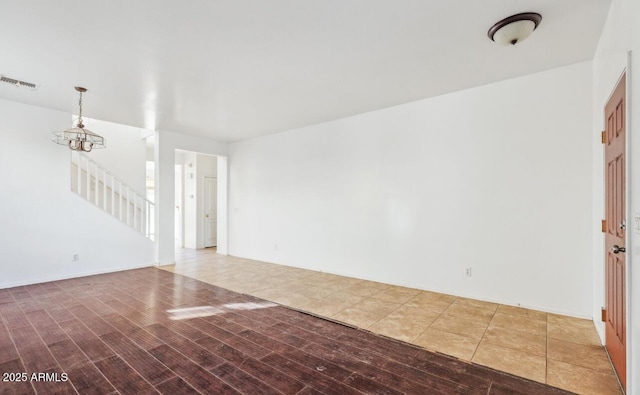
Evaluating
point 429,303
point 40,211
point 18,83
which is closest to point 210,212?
point 40,211

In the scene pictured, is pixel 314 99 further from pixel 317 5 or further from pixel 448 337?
pixel 448 337

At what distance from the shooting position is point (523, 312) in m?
3.30

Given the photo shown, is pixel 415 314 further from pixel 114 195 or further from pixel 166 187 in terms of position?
pixel 114 195

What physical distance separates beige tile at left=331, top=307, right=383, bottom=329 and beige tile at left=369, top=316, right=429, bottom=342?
Answer: 0.07 m

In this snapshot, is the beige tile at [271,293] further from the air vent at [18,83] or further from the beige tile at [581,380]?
the air vent at [18,83]

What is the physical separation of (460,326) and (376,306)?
0.95 m

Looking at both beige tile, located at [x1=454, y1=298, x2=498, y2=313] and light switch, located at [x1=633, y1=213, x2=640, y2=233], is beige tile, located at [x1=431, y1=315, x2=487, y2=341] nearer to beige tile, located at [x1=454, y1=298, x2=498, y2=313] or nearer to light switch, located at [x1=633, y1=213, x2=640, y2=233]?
beige tile, located at [x1=454, y1=298, x2=498, y2=313]

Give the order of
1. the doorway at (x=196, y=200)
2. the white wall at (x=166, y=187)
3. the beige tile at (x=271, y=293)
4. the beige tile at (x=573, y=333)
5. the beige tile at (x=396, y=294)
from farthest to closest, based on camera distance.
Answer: the doorway at (x=196, y=200) < the white wall at (x=166, y=187) < the beige tile at (x=271, y=293) < the beige tile at (x=396, y=294) < the beige tile at (x=573, y=333)

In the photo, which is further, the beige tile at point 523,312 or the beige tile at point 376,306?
the beige tile at point 376,306

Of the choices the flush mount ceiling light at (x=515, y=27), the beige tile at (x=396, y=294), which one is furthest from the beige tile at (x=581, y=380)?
the flush mount ceiling light at (x=515, y=27)

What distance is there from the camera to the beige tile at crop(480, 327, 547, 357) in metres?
2.51

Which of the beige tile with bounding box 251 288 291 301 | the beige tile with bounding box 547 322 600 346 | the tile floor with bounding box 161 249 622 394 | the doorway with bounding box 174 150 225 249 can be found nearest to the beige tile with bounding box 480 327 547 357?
the tile floor with bounding box 161 249 622 394

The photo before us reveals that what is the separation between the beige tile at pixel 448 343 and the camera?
247 cm

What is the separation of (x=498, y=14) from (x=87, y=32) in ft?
11.3
